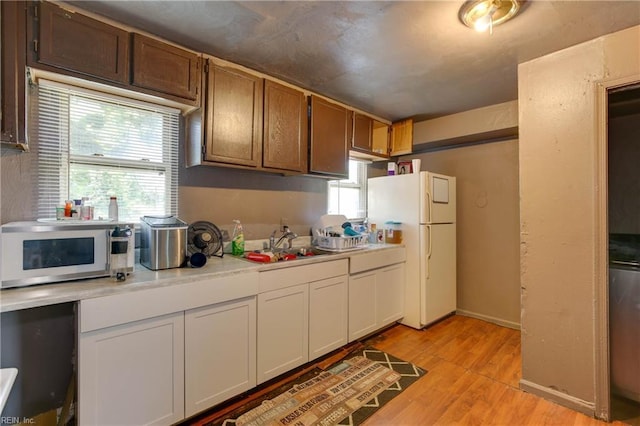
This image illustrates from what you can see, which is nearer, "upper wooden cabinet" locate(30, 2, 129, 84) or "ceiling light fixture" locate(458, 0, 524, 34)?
"upper wooden cabinet" locate(30, 2, 129, 84)

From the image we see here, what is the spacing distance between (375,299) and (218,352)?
1571mm

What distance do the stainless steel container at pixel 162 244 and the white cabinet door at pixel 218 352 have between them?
0.36m

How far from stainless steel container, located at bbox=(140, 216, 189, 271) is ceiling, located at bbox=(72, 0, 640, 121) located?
123cm

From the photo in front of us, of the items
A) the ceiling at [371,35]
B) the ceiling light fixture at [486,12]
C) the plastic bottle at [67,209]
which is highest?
the ceiling at [371,35]

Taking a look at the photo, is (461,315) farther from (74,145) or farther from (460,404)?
(74,145)

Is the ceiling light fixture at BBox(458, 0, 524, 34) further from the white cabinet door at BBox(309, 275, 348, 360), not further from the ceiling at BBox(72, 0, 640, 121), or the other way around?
the white cabinet door at BBox(309, 275, 348, 360)

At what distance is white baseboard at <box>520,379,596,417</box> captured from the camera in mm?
1870

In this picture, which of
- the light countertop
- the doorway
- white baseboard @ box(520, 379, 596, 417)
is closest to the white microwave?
the light countertop

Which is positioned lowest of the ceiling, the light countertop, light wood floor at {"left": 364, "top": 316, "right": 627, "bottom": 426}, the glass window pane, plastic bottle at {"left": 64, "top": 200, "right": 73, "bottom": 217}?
light wood floor at {"left": 364, "top": 316, "right": 627, "bottom": 426}

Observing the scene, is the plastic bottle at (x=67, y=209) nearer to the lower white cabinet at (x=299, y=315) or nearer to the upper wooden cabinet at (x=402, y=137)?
the lower white cabinet at (x=299, y=315)

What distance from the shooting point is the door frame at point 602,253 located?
1.83 meters

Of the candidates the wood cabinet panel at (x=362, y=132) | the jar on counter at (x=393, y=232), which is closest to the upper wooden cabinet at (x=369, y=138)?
the wood cabinet panel at (x=362, y=132)

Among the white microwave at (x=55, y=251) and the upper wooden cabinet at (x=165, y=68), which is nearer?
the white microwave at (x=55, y=251)

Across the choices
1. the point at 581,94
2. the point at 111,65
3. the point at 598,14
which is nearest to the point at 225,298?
the point at 111,65
